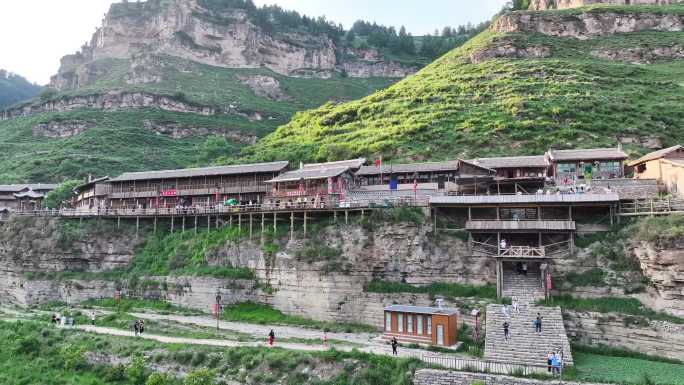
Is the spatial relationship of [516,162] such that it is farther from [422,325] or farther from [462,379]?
[462,379]

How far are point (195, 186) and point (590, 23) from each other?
96.3 meters

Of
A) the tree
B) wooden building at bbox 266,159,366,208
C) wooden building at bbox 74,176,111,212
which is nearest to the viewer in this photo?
wooden building at bbox 266,159,366,208

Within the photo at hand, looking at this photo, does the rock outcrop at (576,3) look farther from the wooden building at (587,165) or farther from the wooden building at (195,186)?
the wooden building at (195,186)

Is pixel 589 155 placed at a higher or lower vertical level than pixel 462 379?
higher

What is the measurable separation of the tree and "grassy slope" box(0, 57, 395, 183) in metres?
16.0

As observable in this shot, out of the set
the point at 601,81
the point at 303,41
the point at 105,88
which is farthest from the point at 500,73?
the point at 303,41

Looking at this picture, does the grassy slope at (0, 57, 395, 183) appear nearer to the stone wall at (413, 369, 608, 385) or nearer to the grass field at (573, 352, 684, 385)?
the stone wall at (413, 369, 608, 385)

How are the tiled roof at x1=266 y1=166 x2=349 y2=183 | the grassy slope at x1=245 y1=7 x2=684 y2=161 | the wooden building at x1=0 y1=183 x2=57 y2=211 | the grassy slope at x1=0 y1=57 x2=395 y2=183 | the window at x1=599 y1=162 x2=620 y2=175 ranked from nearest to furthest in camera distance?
the tiled roof at x1=266 y1=166 x2=349 y2=183
the window at x1=599 y1=162 x2=620 y2=175
the grassy slope at x1=245 y1=7 x2=684 y2=161
the wooden building at x1=0 y1=183 x2=57 y2=211
the grassy slope at x1=0 y1=57 x2=395 y2=183

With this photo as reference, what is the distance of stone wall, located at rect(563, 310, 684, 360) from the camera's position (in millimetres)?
29141

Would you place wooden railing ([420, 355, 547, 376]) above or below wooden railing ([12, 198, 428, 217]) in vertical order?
below

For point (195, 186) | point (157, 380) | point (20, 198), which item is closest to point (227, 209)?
point (195, 186)

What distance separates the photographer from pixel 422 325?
33844 millimetres

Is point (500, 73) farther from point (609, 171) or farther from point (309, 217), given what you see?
→ point (309, 217)

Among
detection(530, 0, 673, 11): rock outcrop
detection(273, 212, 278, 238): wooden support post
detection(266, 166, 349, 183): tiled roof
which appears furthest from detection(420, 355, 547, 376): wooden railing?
detection(530, 0, 673, 11): rock outcrop
